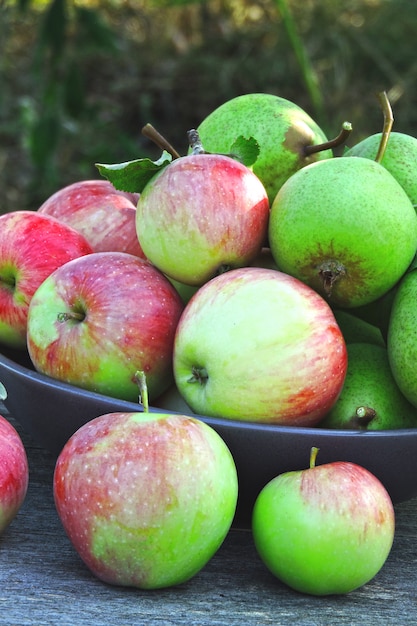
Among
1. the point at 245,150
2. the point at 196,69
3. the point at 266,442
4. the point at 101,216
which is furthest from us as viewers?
the point at 196,69

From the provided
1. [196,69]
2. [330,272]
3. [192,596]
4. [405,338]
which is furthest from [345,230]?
[196,69]

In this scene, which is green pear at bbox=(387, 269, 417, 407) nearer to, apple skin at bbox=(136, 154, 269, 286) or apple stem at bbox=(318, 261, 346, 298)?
apple stem at bbox=(318, 261, 346, 298)

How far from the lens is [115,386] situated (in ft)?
3.81

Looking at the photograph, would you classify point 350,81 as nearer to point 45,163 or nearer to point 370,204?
point 45,163

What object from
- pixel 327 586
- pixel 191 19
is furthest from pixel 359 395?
pixel 191 19

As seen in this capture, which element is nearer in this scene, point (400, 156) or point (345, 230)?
point (345, 230)

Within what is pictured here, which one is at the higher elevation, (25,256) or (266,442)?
(25,256)

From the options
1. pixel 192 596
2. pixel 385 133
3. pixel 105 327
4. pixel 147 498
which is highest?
pixel 385 133

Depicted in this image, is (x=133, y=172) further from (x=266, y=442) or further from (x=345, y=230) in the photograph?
(x=266, y=442)

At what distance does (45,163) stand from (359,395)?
2279 mm

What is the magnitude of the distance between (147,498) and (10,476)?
212 mm

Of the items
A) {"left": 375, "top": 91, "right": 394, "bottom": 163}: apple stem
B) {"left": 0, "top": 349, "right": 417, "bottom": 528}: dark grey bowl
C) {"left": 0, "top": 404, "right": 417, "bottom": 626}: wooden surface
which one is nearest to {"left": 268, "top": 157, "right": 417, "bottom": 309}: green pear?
{"left": 375, "top": 91, "right": 394, "bottom": 163}: apple stem

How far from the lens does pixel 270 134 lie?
4.56 ft

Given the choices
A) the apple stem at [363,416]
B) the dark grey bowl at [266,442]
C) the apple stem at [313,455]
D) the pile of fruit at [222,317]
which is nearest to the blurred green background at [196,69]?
the pile of fruit at [222,317]
